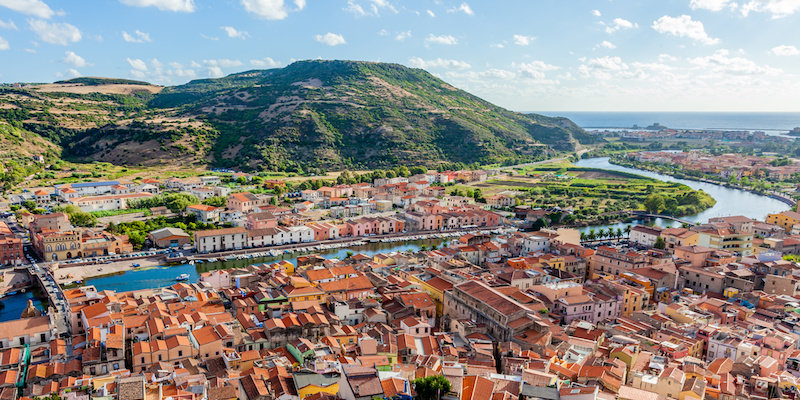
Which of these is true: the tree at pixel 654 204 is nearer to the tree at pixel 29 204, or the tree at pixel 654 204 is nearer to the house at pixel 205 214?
the house at pixel 205 214

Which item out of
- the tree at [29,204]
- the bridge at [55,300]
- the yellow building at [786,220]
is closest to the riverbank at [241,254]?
the bridge at [55,300]

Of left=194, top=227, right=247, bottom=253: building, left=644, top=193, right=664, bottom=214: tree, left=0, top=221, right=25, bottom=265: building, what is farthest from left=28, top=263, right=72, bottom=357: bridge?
left=644, top=193, right=664, bottom=214: tree

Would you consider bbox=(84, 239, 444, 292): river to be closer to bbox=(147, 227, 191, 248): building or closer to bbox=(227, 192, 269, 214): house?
bbox=(147, 227, 191, 248): building

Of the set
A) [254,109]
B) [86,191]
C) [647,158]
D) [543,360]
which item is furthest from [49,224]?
[647,158]

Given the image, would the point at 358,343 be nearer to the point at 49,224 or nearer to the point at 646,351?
the point at 646,351

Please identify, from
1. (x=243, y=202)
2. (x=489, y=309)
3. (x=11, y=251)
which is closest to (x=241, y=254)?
(x=243, y=202)

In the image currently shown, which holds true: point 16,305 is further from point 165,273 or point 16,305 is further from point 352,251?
point 352,251
